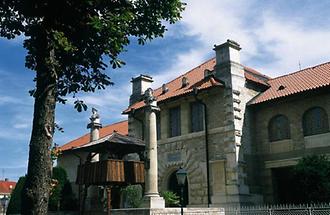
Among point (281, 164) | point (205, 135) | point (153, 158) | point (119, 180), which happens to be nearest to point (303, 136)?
point (281, 164)

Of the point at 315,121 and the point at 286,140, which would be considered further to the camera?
the point at 286,140

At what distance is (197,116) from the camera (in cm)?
2394

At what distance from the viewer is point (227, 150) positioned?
21594 millimetres

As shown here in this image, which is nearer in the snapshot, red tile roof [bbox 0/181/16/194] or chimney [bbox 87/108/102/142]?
chimney [bbox 87/108/102/142]

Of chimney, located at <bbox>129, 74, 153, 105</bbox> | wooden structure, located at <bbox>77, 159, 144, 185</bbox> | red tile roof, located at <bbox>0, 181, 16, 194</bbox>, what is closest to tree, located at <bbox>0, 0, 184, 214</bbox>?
wooden structure, located at <bbox>77, 159, 144, 185</bbox>

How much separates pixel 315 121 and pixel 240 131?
3.66 m

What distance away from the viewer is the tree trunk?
1029 cm

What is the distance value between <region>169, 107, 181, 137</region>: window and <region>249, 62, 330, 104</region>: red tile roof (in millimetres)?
4484

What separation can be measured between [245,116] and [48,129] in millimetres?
13731

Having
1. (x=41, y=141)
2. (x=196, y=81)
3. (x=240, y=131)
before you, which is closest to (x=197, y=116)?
(x=196, y=81)

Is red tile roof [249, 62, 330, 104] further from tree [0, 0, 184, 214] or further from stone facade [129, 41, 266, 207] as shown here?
tree [0, 0, 184, 214]

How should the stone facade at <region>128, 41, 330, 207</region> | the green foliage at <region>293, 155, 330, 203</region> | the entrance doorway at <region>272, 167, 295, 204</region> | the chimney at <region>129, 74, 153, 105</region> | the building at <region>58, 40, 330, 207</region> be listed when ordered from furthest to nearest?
the chimney at <region>129, 74, 153, 105</region> < the entrance doorway at <region>272, 167, 295, 204</region> < the stone facade at <region>128, 41, 330, 207</region> < the building at <region>58, 40, 330, 207</region> < the green foliage at <region>293, 155, 330, 203</region>

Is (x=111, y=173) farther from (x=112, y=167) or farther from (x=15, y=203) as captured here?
(x=15, y=203)

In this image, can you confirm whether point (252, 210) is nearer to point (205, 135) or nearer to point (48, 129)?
point (205, 135)
